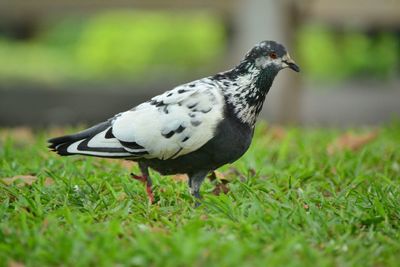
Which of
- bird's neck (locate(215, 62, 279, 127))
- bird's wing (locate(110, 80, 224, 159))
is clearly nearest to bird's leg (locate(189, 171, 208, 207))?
bird's wing (locate(110, 80, 224, 159))

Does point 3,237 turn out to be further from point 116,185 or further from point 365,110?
point 365,110

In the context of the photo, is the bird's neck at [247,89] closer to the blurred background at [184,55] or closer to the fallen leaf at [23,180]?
the fallen leaf at [23,180]

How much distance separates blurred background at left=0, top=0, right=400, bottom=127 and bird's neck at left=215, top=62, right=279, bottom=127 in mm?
3426

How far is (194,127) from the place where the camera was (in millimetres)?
3979

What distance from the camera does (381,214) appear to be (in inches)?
151

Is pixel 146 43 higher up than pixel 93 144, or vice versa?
pixel 93 144

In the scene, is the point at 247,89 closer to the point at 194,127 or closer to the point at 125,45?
the point at 194,127

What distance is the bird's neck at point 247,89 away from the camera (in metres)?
4.12

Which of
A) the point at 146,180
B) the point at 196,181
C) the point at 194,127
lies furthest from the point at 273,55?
the point at 146,180

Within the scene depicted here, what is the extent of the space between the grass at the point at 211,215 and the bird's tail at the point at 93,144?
0.27 meters

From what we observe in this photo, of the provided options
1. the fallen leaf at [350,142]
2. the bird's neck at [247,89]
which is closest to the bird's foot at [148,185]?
the bird's neck at [247,89]

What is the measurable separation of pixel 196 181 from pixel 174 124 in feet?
1.27

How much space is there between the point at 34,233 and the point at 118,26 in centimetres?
1440

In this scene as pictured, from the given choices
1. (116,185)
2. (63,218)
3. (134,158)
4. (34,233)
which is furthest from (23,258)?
(116,185)
